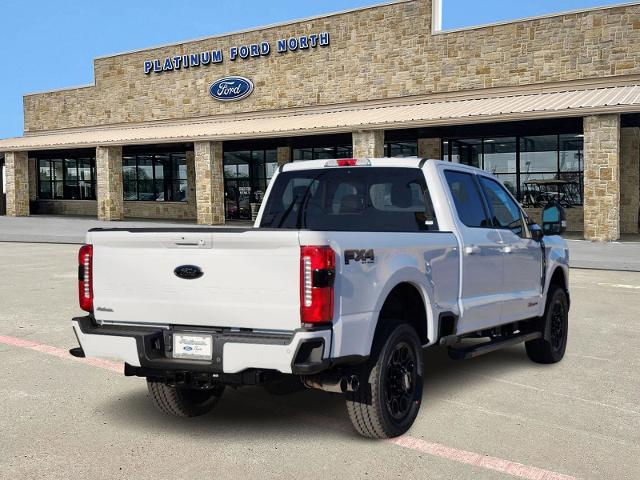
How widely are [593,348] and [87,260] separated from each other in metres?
5.60

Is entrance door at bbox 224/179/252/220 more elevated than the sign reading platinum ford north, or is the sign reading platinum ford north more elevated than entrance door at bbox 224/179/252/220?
the sign reading platinum ford north

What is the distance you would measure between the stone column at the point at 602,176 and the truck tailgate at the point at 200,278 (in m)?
20.5

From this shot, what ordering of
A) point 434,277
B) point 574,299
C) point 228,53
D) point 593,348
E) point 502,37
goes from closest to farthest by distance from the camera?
point 434,277 < point 593,348 < point 574,299 < point 502,37 < point 228,53

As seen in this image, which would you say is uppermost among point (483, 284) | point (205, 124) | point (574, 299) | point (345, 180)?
point (205, 124)

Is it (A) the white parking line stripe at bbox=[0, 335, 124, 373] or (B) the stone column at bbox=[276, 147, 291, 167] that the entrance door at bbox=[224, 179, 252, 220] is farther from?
(A) the white parking line stripe at bbox=[0, 335, 124, 373]

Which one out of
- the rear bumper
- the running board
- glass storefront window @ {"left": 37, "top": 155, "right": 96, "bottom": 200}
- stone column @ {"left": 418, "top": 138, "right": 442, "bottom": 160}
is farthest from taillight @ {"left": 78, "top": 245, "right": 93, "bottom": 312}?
glass storefront window @ {"left": 37, "top": 155, "right": 96, "bottom": 200}

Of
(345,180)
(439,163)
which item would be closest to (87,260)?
(345,180)

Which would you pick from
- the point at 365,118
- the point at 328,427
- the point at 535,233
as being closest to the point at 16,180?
the point at 365,118

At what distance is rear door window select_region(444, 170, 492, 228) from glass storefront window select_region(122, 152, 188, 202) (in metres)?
34.4

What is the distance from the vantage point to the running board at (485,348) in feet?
19.0

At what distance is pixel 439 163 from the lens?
6070 mm

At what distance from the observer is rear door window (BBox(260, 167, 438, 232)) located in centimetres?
604

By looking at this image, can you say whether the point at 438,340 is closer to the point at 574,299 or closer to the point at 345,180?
the point at 345,180

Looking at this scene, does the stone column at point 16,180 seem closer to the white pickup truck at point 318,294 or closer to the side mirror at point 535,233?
the white pickup truck at point 318,294
